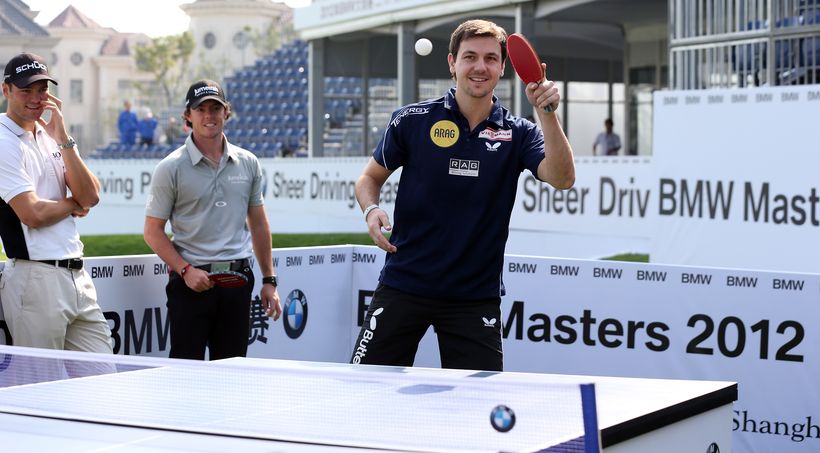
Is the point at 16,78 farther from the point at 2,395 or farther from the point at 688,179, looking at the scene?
the point at 688,179

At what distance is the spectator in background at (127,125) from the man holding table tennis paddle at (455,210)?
32.4 m

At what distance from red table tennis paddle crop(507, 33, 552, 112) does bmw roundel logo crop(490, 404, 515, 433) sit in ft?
4.85

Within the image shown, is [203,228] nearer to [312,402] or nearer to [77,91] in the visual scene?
[312,402]

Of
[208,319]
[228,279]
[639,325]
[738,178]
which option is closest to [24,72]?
[228,279]

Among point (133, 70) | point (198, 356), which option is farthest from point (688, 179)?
point (133, 70)

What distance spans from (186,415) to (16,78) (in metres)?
2.69

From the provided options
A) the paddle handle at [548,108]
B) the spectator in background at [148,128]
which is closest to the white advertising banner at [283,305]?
the paddle handle at [548,108]

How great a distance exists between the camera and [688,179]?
1365 centimetres

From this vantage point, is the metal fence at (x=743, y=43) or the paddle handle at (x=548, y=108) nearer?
the paddle handle at (x=548, y=108)

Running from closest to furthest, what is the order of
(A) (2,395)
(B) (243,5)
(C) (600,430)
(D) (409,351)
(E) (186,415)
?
(C) (600,430), (E) (186,415), (A) (2,395), (D) (409,351), (B) (243,5)

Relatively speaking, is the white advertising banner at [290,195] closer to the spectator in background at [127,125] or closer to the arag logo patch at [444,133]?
the spectator in background at [127,125]

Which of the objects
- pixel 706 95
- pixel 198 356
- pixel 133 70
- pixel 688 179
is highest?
pixel 133 70

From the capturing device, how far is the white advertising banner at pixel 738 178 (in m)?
12.4

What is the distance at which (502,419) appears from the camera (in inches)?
117
